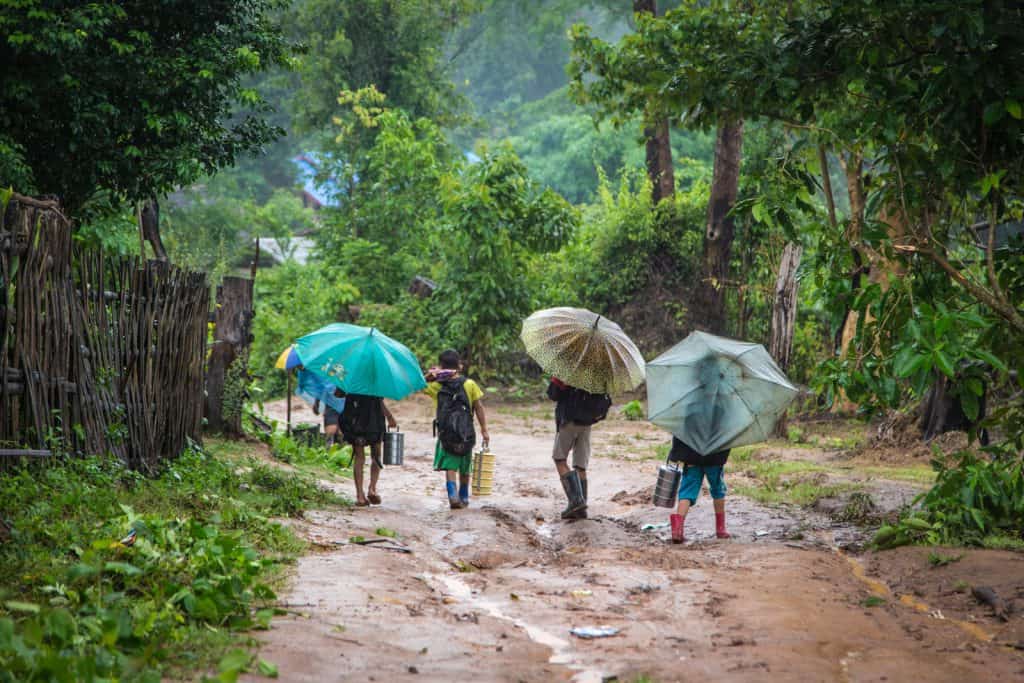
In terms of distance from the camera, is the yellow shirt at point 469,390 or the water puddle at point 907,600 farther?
the yellow shirt at point 469,390

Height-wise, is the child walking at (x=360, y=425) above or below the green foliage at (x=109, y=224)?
below

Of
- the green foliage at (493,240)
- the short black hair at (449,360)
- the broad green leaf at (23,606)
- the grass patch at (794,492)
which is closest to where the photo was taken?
the broad green leaf at (23,606)

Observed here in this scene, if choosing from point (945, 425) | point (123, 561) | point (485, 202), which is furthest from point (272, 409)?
point (123, 561)

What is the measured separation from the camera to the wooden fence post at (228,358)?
12.4 metres

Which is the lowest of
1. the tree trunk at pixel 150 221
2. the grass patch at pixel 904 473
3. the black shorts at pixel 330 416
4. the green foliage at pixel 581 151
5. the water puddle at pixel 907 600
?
the water puddle at pixel 907 600

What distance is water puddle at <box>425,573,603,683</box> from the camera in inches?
205

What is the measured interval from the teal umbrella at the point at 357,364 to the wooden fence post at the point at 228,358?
2998mm

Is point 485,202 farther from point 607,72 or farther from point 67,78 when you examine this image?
point 67,78

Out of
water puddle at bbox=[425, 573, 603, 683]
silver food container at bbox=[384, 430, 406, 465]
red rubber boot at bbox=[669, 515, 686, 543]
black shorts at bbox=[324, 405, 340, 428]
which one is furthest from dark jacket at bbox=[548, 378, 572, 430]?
black shorts at bbox=[324, 405, 340, 428]

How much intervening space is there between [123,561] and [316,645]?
47.7 inches

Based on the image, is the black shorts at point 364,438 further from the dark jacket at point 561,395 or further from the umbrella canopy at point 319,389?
the umbrella canopy at point 319,389

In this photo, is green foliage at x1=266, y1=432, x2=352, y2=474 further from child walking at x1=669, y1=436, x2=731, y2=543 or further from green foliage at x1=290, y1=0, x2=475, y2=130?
green foliage at x1=290, y1=0, x2=475, y2=130

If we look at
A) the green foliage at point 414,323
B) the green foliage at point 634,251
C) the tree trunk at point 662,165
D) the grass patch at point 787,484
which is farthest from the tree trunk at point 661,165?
the grass patch at point 787,484

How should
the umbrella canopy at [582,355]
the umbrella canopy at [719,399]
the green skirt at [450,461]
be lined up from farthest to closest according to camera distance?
the green skirt at [450,461] < the umbrella canopy at [582,355] < the umbrella canopy at [719,399]
